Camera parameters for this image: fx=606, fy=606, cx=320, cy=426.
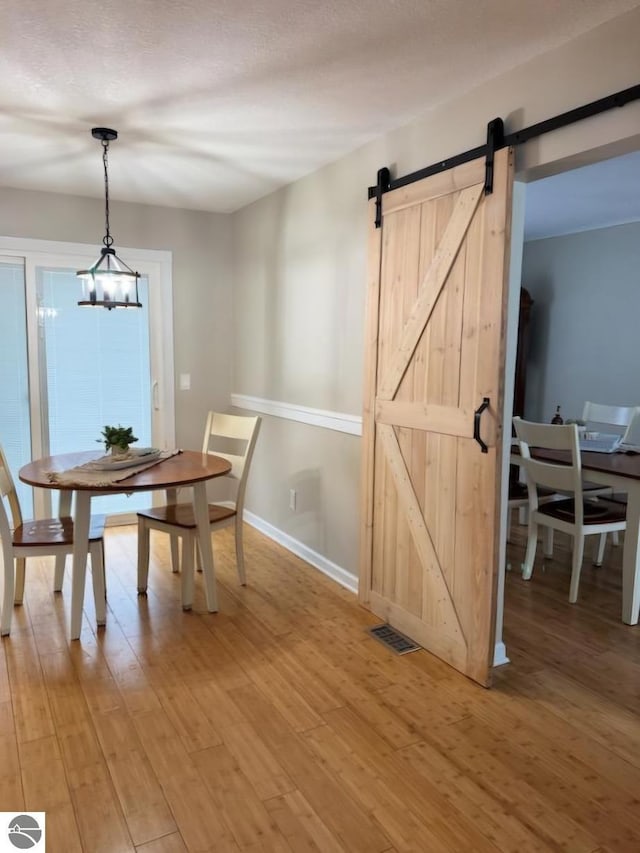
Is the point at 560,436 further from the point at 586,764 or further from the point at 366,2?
the point at 366,2

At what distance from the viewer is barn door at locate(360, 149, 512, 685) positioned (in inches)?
94.3

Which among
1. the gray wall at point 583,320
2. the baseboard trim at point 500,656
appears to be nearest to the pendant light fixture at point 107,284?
the baseboard trim at point 500,656

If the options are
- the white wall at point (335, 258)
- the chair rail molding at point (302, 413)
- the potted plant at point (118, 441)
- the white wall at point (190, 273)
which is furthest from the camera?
the white wall at point (190, 273)

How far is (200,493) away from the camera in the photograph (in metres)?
3.09

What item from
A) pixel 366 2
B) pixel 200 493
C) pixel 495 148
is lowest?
pixel 200 493

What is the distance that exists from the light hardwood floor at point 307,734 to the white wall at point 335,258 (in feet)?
3.21

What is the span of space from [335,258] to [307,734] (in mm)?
2460

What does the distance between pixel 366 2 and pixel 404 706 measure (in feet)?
8.02

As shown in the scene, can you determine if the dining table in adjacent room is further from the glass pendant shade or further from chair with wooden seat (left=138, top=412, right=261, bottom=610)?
the glass pendant shade

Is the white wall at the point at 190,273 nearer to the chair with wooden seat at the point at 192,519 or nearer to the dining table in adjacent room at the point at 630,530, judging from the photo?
the chair with wooden seat at the point at 192,519

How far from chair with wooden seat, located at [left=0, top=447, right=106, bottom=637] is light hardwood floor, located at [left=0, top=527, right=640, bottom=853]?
159 mm

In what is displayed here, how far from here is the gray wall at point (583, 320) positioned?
5.00 m

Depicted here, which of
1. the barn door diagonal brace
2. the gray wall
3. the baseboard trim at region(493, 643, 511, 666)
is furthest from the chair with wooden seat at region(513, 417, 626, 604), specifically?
the gray wall

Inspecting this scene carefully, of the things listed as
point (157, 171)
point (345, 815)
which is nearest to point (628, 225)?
point (157, 171)
